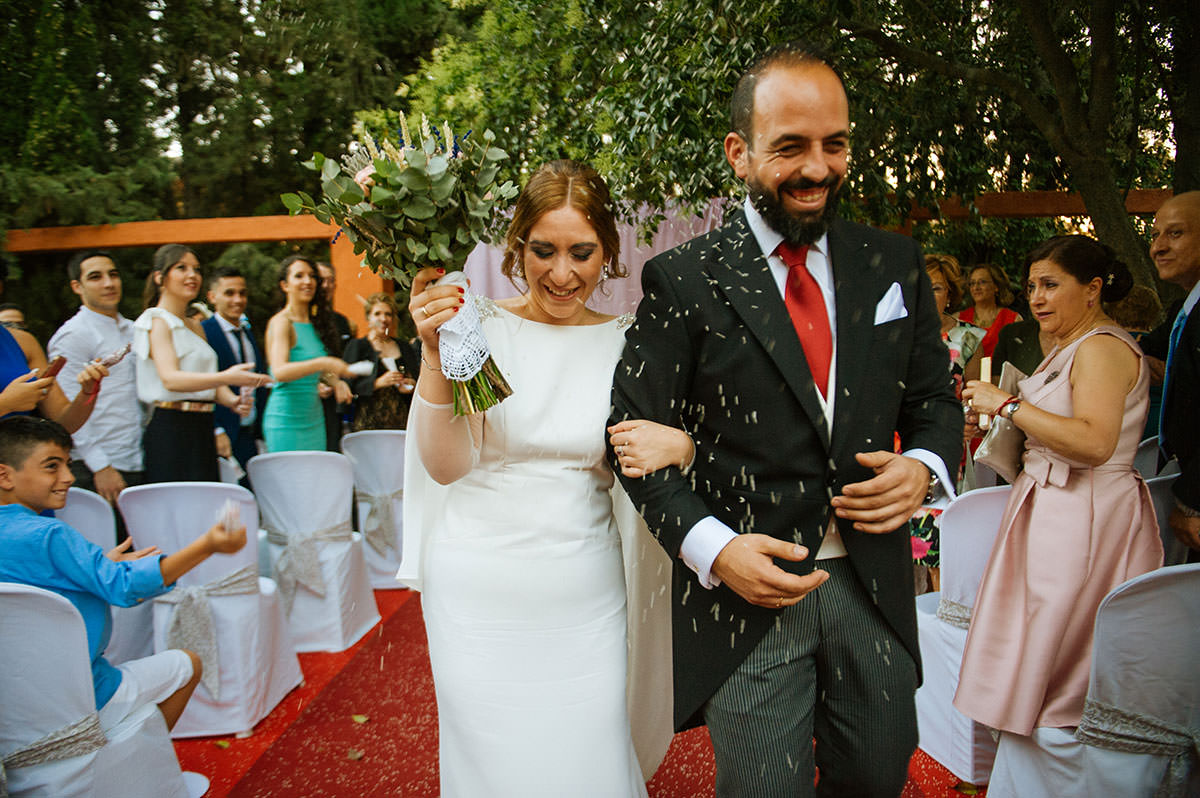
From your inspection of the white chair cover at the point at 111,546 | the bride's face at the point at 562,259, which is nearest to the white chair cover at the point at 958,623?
the bride's face at the point at 562,259

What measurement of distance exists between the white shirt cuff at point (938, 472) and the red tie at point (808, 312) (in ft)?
0.82

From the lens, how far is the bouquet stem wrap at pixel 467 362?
2090mm

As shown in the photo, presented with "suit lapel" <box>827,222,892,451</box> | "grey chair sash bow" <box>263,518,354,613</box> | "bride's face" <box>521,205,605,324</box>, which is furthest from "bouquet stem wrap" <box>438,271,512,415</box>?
"grey chair sash bow" <box>263,518,354,613</box>

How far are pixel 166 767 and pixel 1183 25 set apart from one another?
646 centimetres

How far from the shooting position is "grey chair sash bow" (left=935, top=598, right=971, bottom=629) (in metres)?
3.23

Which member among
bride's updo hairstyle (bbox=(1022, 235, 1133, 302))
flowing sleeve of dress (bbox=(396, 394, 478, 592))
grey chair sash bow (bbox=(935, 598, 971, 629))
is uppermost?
bride's updo hairstyle (bbox=(1022, 235, 1133, 302))

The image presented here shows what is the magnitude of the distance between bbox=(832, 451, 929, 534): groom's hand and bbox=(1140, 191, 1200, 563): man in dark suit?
160cm

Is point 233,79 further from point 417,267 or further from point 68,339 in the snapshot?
point 417,267

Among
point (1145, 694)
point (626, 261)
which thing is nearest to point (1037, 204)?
point (626, 261)

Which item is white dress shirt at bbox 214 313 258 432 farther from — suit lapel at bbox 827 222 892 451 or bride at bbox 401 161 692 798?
suit lapel at bbox 827 222 892 451

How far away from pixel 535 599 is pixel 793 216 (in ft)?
3.88

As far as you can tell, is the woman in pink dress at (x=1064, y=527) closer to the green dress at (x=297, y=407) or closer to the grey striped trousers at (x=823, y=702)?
the grey striped trousers at (x=823, y=702)

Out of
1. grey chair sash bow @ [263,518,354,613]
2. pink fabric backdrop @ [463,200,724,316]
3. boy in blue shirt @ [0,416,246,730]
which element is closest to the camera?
boy in blue shirt @ [0,416,246,730]

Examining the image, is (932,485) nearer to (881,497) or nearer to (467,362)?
(881,497)
